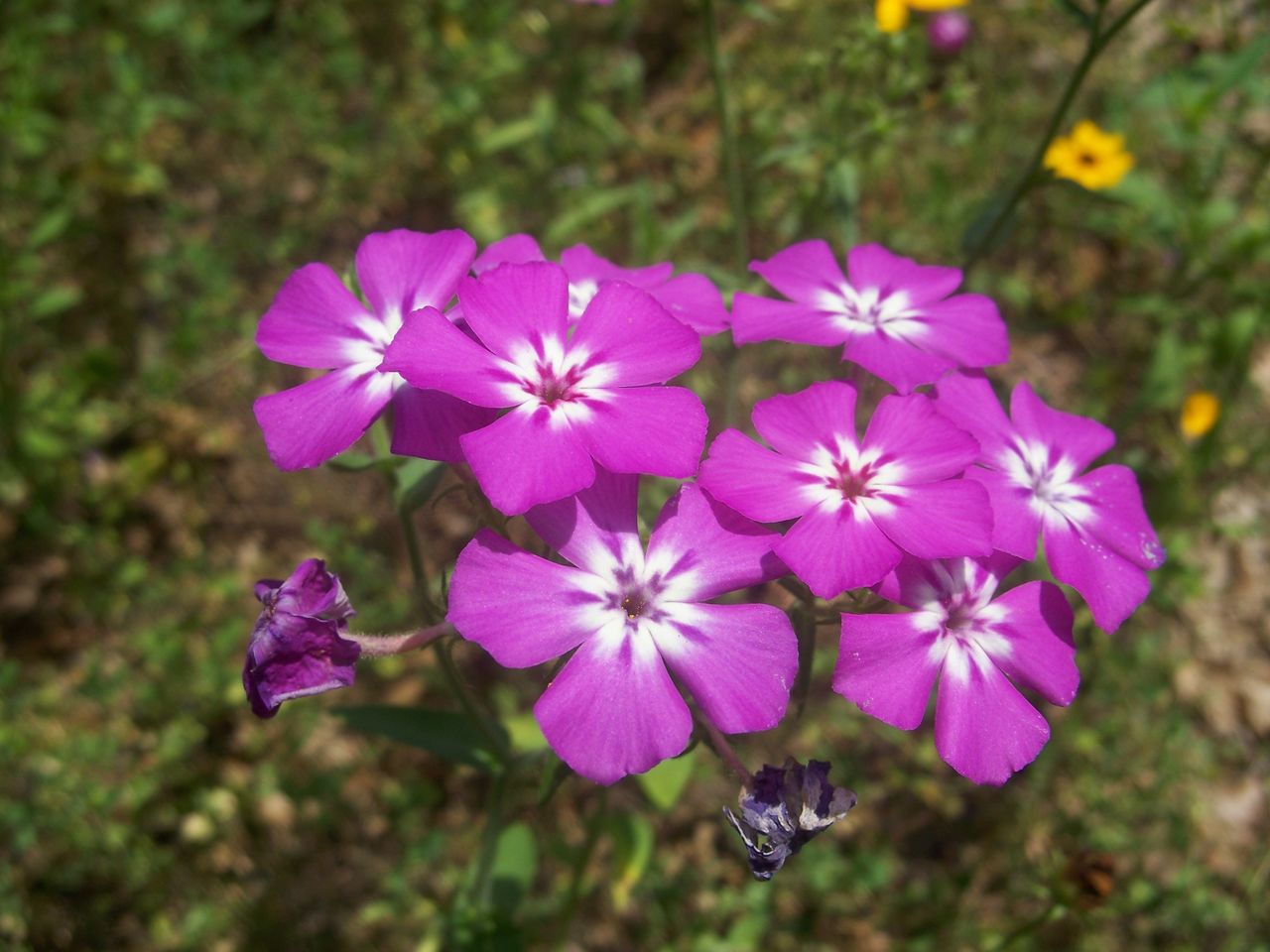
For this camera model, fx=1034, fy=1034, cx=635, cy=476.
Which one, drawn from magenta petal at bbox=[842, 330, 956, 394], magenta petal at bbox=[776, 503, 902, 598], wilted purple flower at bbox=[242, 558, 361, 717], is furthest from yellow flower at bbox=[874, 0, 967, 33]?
wilted purple flower at bbox=[242, 558, 361, 717]

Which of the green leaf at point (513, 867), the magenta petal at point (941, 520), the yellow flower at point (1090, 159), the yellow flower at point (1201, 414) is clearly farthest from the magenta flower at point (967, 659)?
the yellow flower at point (1090, 159)

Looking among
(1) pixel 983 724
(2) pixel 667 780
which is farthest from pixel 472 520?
(1) pixel 983 724

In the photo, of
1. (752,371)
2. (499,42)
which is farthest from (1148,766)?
(499,42)

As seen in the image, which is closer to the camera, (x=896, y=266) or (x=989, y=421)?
(x=989, y=421)

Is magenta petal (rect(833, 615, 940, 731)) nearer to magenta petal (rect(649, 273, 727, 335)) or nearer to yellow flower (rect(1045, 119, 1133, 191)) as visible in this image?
magenta petal (rect(649, 273, 727, 335))

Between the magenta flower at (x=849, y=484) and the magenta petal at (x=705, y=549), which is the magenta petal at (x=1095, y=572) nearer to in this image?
the magenta flower at (x=849, y=484)

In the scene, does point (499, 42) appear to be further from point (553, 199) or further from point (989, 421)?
point (989, 421)
